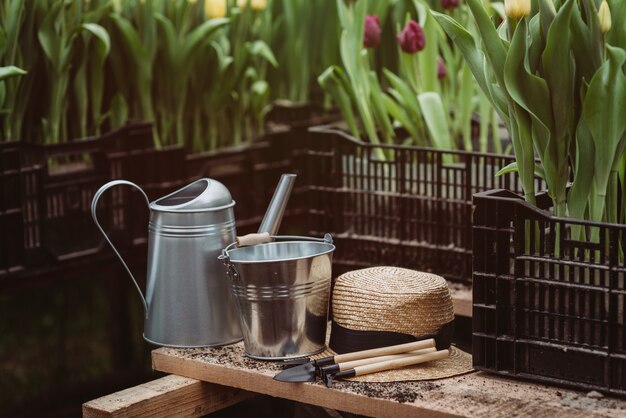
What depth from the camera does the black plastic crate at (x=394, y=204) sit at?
6.38 feet

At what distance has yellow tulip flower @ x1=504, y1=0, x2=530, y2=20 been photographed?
4.06 feet

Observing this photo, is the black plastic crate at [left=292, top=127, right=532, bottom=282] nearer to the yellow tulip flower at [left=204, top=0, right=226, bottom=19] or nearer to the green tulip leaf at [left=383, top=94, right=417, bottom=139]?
the green tulip leaf at [left=383, top=94, right=417, bottom=139]

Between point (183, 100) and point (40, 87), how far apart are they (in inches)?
18.5

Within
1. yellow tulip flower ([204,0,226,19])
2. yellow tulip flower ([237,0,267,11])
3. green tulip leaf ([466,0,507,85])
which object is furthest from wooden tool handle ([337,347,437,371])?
yellow tulip flower ([237,0,267,11])

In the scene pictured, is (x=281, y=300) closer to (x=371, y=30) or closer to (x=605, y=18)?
(x=605, y=18)

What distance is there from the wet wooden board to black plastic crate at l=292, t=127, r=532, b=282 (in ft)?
2.07

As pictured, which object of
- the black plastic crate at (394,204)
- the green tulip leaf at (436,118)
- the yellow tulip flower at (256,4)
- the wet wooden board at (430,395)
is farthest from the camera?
the yellow tulip flower at (256,4)

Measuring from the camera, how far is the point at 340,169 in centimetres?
208

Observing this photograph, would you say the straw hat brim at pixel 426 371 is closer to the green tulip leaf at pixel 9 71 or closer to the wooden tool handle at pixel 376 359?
the wooden tool handle at pixel 376 359

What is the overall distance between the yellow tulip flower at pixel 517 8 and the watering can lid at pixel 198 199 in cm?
48

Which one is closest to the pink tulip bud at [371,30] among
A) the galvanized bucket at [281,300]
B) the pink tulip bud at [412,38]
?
the pink tulip bud at [412,38]

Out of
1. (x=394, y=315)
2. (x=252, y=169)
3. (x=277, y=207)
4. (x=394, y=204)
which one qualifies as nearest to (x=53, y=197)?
(x=252, y=169)

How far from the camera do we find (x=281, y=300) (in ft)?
4.39

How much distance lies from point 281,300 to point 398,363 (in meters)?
0.18
